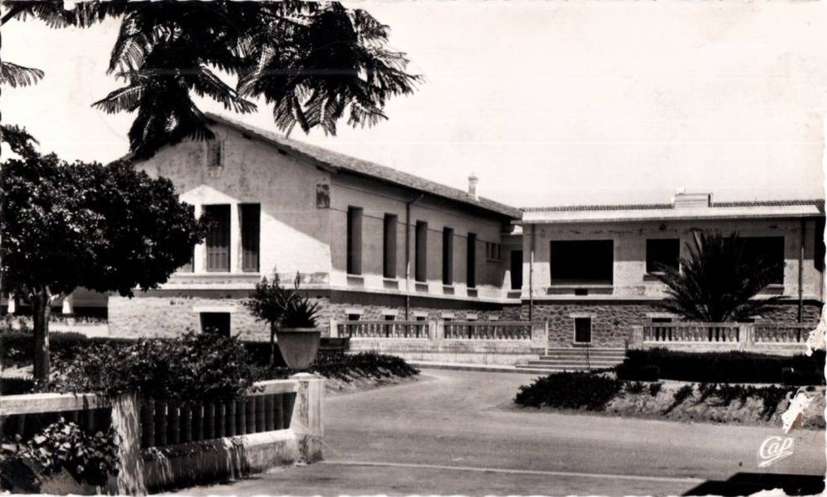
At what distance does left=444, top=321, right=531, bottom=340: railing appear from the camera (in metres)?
30.2

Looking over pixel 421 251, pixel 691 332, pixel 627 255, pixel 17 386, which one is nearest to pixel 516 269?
pixel 627 255

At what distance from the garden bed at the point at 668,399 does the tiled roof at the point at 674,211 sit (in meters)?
18.6

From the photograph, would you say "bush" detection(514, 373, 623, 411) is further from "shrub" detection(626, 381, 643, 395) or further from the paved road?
the paved road

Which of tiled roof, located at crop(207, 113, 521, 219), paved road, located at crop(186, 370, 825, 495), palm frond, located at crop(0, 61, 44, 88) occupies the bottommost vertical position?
paved road, located at crop(186, 370, 825, 495)

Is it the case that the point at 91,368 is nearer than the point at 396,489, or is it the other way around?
the point at 91,368

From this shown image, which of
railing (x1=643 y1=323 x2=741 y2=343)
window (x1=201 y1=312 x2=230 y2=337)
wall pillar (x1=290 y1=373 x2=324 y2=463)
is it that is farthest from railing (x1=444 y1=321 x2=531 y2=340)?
wall pillar (x1=290 y1=373 x2=324 y2=463)

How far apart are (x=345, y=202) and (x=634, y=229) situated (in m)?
11.9

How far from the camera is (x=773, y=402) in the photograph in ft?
58.9

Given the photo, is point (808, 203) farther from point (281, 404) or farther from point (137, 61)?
point (137, 61)

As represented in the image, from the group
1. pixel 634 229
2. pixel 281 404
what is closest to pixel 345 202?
pixel 634 229

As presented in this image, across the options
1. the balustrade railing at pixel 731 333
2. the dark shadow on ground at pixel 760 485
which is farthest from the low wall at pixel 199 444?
the balustrade railing at pixel 731 333

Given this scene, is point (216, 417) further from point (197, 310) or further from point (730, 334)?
point (197, 310)

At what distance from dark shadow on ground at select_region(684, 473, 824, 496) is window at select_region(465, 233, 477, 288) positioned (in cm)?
2989

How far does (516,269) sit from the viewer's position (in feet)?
147
